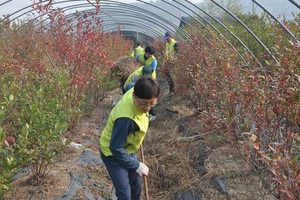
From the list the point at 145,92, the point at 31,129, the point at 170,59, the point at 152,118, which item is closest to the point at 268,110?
the point at 145,92

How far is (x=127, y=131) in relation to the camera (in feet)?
8.50

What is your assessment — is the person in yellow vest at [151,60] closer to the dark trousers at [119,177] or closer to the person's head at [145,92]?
the dark trousers at [119,177]

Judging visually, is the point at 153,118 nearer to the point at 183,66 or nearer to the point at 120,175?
the point at 183,66

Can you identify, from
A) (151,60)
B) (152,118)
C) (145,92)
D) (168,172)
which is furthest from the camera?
(151,60)

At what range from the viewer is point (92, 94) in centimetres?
674

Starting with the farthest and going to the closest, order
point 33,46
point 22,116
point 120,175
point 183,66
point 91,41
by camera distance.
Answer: point 33,46 < point 183,66 < point 91,41 < point 22,116 < point 120,175

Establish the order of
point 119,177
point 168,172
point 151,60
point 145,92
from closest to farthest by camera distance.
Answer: point 145,92
point 119,177
point 168,172
point 151,60

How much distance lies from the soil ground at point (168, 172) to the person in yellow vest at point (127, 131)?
745mm

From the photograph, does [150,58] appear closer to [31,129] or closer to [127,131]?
[31,129]

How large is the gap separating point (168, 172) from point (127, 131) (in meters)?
1.83

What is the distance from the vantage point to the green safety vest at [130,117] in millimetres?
2568

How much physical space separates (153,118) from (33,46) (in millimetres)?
2817

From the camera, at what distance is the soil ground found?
337cm

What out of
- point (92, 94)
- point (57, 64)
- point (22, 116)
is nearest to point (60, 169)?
point (22, 116)
